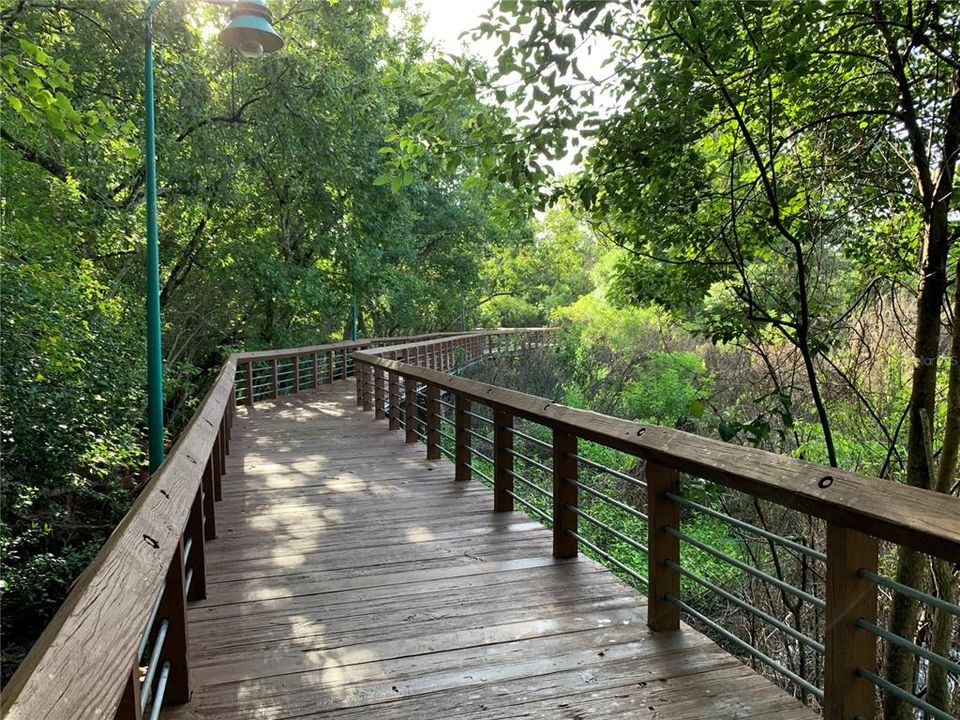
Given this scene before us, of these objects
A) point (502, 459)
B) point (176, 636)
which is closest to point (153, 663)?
point (176, 636)

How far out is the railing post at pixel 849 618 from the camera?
1856 millimetres

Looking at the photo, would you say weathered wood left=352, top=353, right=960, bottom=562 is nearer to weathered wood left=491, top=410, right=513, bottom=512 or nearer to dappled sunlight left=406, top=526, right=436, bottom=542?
weathered wood left=491, top=410, right=513, bottom=512

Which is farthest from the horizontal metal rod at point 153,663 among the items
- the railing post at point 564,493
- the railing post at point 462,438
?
the railing post at point 462,438

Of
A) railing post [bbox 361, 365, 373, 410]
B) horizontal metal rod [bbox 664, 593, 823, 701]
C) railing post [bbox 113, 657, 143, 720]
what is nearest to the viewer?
railing post [bbox 113, 657, 143, 720]

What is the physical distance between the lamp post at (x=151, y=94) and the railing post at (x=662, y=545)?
5.86m

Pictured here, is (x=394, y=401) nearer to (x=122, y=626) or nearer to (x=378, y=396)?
(x=378, y=396)

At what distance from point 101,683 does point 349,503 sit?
4.39 m

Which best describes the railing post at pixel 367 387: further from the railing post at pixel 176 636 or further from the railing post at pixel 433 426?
the railing post at pixel 176 636

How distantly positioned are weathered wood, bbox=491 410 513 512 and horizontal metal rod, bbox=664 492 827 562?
5.80 feet

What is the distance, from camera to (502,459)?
465 cm

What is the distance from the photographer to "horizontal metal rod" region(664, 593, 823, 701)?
2.13 meters

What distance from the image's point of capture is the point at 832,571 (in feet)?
6.18

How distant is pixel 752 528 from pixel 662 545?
679 mm

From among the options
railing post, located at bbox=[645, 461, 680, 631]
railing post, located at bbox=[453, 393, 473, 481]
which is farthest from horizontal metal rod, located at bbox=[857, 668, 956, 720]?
railing post, located at bbox=[453, 393, 473, 481]
